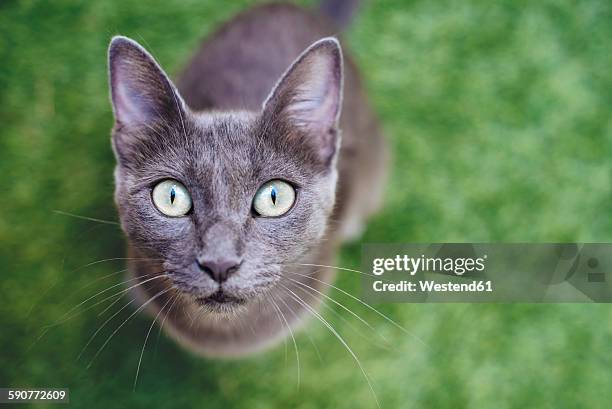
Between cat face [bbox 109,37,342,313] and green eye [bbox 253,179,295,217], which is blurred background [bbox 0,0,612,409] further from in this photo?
green eye [bbox 253,179,295,217]

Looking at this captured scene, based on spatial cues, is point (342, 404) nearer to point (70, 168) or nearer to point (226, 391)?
point (226, 391)

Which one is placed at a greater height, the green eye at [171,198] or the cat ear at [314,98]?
the cat ear at [314,98]

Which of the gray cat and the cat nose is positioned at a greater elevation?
the gray cat

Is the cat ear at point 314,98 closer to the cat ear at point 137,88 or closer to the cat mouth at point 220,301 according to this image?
the cat ear at point 137,88

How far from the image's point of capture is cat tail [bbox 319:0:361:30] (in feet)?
5.29

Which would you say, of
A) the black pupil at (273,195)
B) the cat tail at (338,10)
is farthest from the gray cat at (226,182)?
the cat tail at (338,10)

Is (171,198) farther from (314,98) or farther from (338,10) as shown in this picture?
(338,10)

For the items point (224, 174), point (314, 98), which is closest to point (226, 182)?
point (224, 174)

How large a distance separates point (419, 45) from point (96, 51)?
0.99 m

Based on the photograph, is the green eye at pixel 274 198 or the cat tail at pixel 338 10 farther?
the cat tail at pixel 338 10

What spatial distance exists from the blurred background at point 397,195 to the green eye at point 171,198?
39 cm

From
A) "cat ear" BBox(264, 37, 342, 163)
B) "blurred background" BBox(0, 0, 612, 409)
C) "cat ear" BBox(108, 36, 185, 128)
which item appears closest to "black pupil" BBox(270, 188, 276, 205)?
"cat ear" BBox(264, 37, 342, 163)

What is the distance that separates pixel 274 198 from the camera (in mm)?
983

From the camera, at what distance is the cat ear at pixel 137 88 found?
3.09 feet
